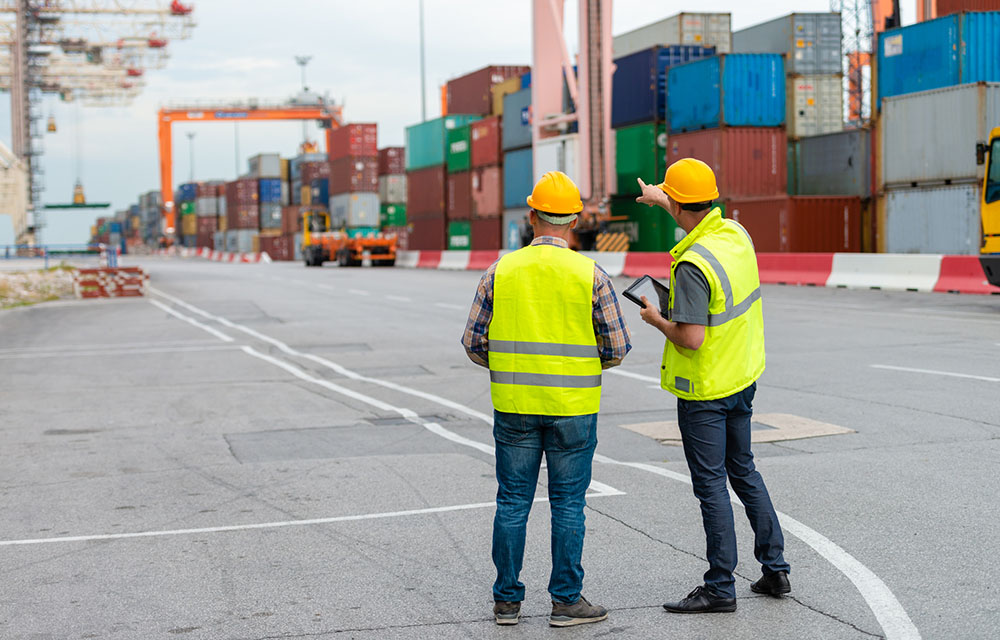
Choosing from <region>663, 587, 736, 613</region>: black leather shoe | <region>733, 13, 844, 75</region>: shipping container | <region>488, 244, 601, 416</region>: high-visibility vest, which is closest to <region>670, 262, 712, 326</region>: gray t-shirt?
<region>488, 244, 601, 416</region>: high-visibility vest

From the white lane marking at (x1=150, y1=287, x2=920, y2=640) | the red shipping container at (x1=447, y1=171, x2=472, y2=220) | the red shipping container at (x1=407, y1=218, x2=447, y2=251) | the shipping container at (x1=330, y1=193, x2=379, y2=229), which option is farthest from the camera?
the shipping container at (x1=330, y1=193, x2=379, y2=229)

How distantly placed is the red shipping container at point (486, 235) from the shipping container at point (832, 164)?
13.4 meters

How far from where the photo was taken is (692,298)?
14.9ft

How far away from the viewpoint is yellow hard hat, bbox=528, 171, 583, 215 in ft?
14.8

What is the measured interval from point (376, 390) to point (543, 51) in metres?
28.9

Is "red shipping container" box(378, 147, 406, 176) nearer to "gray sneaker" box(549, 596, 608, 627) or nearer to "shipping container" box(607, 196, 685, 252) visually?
"shipping container" box(607, 196, 685, 252)

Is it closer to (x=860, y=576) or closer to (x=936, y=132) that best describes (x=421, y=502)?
(x=860, y=576)

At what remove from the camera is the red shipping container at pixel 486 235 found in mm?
47719

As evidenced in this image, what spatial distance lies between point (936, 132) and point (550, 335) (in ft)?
85.8

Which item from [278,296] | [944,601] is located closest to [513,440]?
[944,601]

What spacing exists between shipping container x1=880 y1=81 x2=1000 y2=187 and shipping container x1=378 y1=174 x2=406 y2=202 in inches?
1693

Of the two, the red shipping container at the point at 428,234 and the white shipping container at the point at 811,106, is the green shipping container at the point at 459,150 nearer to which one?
the red shipping container at the point at 428,234

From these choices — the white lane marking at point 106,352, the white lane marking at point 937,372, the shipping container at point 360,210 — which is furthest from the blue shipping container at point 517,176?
the white lane marking at point 937,372

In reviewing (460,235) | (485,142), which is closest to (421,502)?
(485,142)
